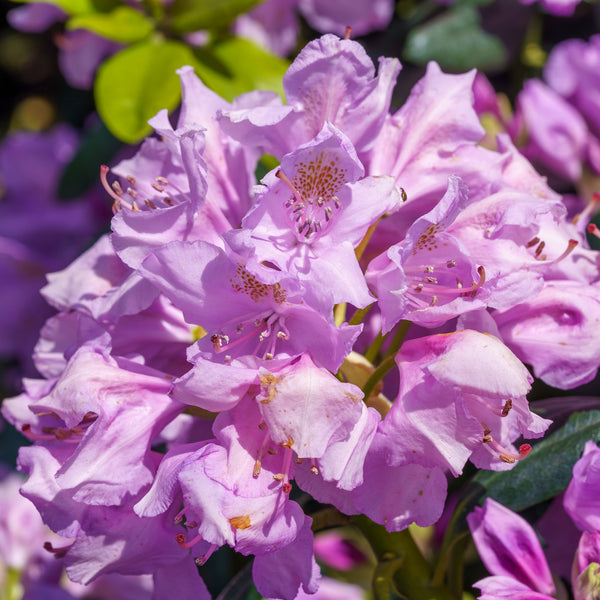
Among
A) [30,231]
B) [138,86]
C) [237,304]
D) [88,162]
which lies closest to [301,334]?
[237,304]

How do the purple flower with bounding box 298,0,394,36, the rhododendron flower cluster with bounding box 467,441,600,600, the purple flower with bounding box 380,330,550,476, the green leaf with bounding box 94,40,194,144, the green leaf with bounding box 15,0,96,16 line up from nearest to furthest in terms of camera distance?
the purple flower with bounding box 380,330,550,476 → the rhododendron flower cluster with bounding box 467,441,600,600 → the green leaf with bounding box 94,40,194,144 → the green leaf with bounding box 15,0,96,16 → the purple flower with bounding box 298,0,394,36

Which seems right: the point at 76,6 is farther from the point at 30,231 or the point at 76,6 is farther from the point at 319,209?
the point at 319,209

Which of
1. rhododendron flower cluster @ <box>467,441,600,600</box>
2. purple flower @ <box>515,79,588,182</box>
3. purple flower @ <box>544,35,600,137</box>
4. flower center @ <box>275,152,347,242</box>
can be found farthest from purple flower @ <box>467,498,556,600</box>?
purple flower @ <box>544,35,600,137</box>

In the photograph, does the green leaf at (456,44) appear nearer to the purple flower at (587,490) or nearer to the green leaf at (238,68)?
the green leaf at (238,68)

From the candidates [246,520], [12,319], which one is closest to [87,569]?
[246,520]

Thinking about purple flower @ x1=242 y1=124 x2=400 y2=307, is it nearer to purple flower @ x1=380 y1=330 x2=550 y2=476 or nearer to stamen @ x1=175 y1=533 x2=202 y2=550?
purple flower @ x1=380 y1=330 x2=550 y2=476
